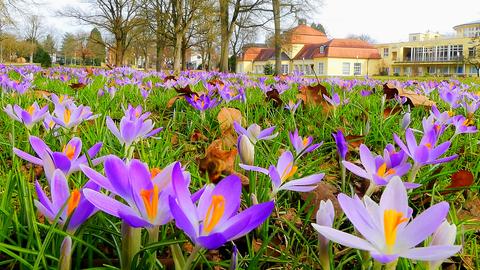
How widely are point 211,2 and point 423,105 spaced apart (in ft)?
66.0

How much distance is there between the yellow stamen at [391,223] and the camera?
50cm

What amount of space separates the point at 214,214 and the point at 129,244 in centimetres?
15

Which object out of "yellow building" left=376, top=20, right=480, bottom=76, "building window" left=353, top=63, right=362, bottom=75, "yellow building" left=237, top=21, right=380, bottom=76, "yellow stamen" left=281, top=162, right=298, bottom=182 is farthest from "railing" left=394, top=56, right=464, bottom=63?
"yellow stamen" left=281, top=162, right=298, bottom=182

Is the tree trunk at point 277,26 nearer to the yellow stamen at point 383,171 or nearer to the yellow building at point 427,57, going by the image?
the yellow stamen at point 383,171

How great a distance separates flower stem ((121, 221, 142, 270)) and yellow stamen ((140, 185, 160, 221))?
7 cm

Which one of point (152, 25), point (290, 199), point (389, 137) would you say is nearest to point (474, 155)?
point (389, 137)

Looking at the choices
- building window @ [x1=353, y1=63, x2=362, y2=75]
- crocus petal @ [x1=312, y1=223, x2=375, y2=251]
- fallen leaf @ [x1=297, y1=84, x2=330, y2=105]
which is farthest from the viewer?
building window @ [x1=353, y1=63, x2=362, y2=75]

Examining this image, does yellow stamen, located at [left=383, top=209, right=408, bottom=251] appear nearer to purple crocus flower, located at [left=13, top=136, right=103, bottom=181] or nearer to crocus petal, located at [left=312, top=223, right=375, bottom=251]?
crocus petal, located at [left=312, top=223, right=375, bottom=251]

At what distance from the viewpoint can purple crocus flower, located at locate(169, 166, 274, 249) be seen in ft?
1.50

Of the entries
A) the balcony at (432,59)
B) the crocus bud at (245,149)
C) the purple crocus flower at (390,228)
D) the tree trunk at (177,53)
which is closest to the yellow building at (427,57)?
the balcony at (432,59)

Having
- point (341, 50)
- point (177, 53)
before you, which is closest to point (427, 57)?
point (341, 50)

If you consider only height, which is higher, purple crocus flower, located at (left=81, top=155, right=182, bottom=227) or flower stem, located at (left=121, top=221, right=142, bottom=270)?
purple crocus flower, located at (left=81, top=155, right=182, bottom=227)

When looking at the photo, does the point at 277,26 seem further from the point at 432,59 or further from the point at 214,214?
the point at 432,59

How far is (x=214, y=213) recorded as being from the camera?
1.70ft
